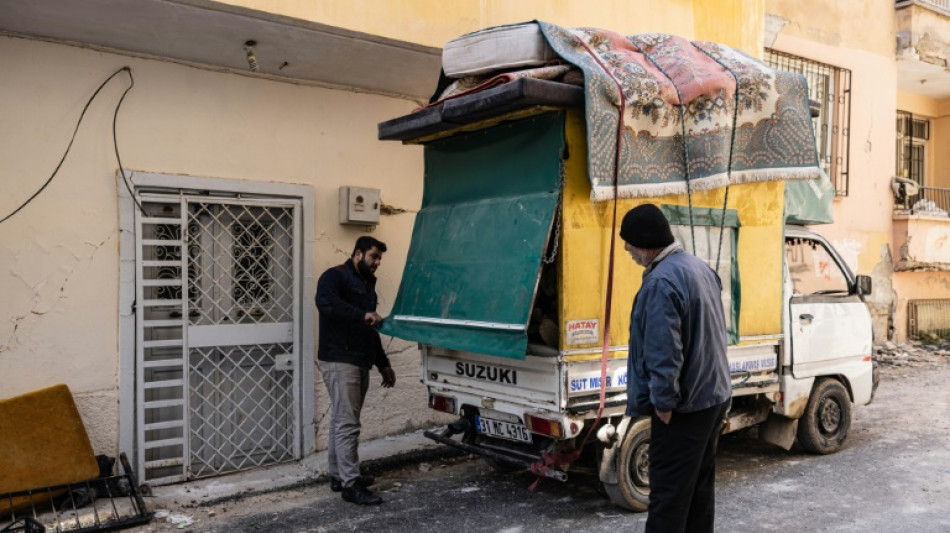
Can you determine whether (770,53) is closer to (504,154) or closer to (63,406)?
(504,154)

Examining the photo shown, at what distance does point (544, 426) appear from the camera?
4.66 m

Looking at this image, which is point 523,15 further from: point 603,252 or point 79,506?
point 79,506

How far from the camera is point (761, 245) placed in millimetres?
5641

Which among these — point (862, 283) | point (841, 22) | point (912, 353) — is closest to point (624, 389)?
point (862, 283)

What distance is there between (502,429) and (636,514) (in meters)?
1.02

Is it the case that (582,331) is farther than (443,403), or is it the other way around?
(443,403)

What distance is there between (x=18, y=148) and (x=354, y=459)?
10.2 ft

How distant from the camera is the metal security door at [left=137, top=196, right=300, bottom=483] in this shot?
5.73 m

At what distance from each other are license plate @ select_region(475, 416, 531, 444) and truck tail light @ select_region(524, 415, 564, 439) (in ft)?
0.44

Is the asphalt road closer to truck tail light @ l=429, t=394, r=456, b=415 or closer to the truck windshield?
truck tail light @ l=429, t=394, r=456, b=415

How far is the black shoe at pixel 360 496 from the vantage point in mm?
5234

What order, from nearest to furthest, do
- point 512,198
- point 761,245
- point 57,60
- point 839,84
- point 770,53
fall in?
point 512,198 < point 57,60 < point 761,245 < point 770,53 < point 839,84

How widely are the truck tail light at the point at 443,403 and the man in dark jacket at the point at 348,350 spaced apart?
20.2 inches

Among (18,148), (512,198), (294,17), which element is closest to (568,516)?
(512,198)
